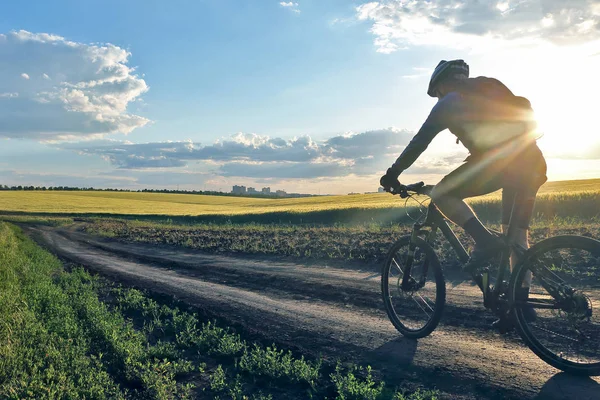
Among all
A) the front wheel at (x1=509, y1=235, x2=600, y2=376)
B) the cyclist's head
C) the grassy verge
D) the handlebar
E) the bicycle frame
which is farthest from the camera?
the handlebar

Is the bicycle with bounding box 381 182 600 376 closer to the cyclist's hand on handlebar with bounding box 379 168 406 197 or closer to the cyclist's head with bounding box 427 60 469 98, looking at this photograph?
the cyclist's hand on handlebar with bounding box 379 168 406 197

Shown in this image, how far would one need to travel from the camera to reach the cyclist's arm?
411cm

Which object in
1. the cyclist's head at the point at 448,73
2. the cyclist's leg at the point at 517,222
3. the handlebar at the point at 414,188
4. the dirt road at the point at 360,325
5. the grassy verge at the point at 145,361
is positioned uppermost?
the cyclist's head at the point at 448,73

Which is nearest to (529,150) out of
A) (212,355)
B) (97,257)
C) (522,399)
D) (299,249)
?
(522,399)

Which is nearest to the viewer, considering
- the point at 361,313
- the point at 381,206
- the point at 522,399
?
the point at 522,399

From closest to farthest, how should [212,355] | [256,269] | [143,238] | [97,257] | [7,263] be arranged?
[212,355] → [256,269] → [7,263] → [97,257] → [143,238]

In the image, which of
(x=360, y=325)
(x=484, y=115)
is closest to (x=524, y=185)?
(x=484, y=115)

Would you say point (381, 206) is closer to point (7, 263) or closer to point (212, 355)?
point (7, 263)

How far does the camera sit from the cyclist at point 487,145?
4004 millimetres

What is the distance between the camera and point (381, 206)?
28156mm

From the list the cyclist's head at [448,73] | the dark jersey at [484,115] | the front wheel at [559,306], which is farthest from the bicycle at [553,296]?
the cyclist's head at [448,73]

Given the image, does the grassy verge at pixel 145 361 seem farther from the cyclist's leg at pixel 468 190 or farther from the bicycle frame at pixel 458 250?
the cyclist's leg at pixel 468 190

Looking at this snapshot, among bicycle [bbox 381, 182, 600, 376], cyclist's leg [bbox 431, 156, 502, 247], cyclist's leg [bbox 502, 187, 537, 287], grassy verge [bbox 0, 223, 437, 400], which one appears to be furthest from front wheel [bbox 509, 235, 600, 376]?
grassy verge [bbox 0, 223, 437, 400]

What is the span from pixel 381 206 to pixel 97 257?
18530 millimetres
